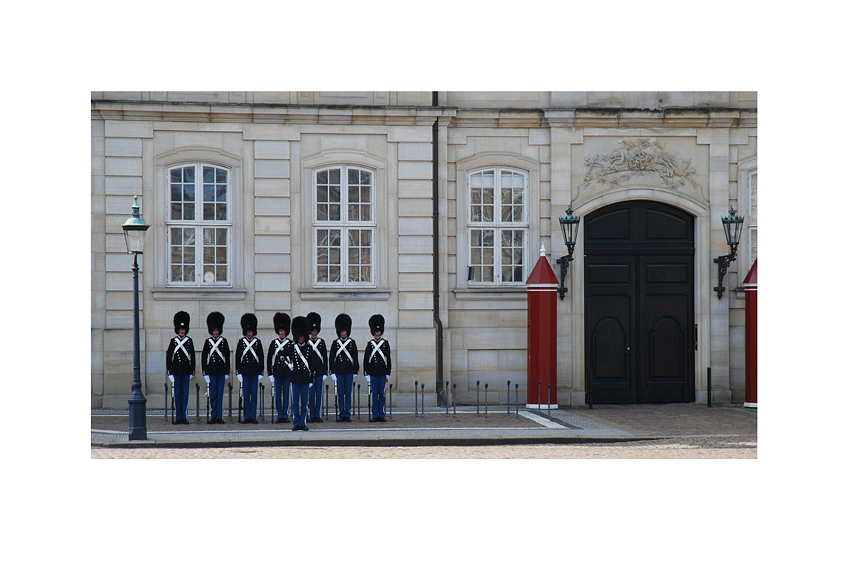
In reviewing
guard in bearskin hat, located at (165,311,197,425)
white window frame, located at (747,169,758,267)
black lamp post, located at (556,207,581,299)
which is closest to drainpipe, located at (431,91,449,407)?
black lamp post, located at (556,207,581,299)

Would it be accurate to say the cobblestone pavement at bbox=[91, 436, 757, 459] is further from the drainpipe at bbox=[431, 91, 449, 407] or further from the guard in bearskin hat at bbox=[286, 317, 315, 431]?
the drainpipe at bbox=[431, 91, 449, 407]

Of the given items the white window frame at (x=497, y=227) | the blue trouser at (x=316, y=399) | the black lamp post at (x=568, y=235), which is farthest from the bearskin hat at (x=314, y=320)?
the black lamp post at (x=568, y=235)

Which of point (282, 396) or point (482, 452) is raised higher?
point (282, 396)

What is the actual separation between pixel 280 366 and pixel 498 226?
167 inches

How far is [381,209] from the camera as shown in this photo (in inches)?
532

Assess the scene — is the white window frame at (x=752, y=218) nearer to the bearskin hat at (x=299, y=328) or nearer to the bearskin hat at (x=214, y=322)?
the bearskin hat at (x=299, y=328)

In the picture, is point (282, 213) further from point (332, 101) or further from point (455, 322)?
point (455, 322)

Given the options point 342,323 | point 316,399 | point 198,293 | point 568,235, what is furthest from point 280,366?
point 568,235

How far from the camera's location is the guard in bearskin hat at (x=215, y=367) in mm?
12013

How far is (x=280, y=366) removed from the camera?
11.8 meters

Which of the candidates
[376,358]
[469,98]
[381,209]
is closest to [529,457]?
[376,358]

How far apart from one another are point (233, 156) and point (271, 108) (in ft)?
3.04

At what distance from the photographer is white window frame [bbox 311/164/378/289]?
13.4 meters

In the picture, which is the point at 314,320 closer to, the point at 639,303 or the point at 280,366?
the point at 280,366
